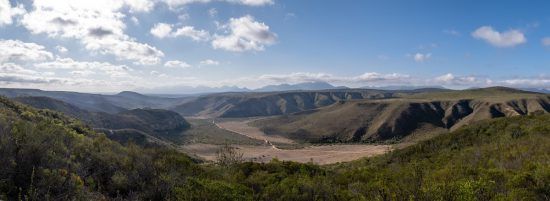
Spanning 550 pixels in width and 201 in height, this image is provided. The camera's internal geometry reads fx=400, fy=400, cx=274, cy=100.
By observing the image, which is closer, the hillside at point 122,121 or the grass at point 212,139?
the hillside at point 122,121

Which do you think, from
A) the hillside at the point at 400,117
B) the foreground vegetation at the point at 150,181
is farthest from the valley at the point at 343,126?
the foreground vegetation at the point at 150,181

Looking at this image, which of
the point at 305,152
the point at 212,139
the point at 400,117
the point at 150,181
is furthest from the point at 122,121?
the point at 150,181

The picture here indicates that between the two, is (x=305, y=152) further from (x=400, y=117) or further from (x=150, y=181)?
(x=150, y=181)

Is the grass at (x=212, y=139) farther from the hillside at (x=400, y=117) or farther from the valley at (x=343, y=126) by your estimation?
the hillside at (x=400, y=117)

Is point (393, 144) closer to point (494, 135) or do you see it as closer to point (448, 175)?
point (494, 135)

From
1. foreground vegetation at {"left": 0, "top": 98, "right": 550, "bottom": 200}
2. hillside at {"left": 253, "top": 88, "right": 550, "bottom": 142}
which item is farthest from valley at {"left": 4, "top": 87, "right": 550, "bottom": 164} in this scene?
Answer: foreground vegetation at {"left": 0, "top": 98, "right": 550, "bottom": 200}

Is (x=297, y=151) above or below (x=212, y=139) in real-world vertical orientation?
above
